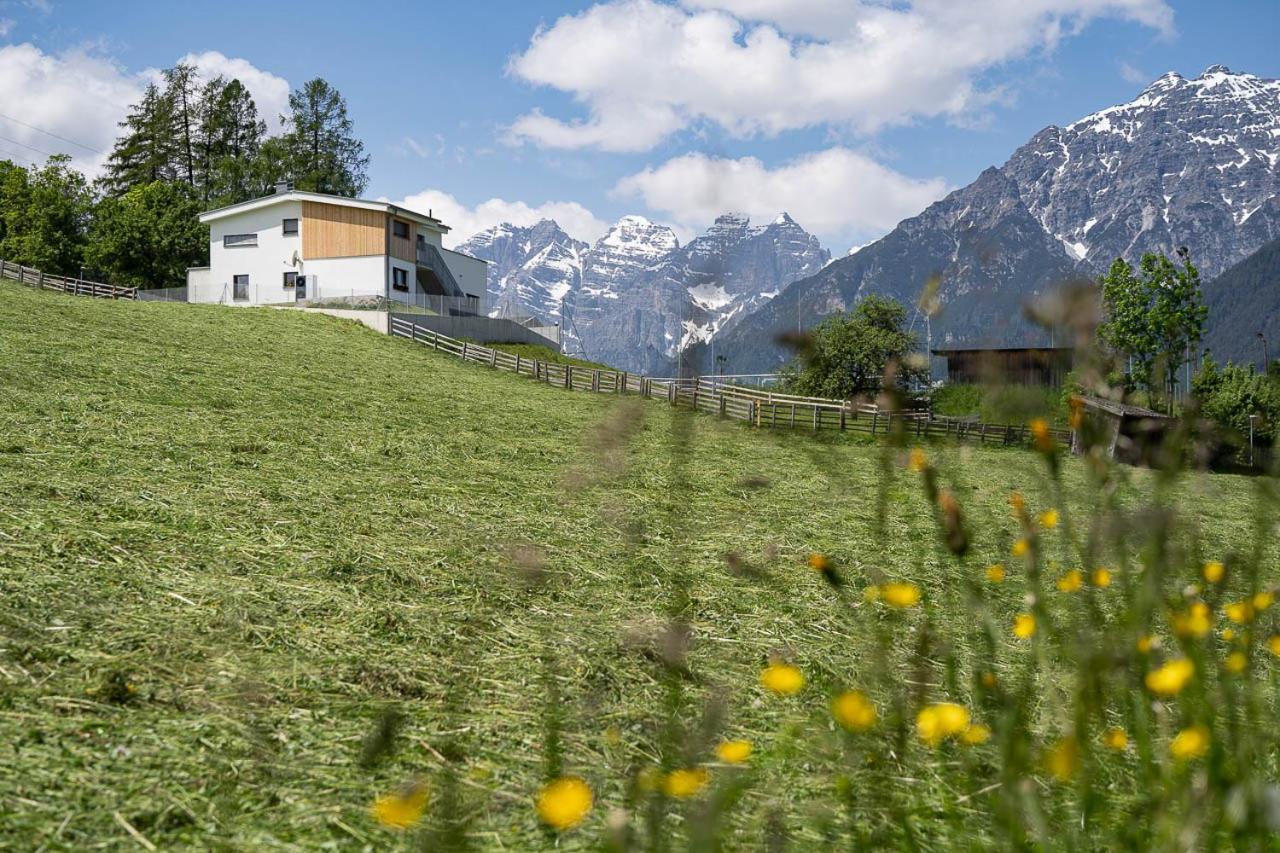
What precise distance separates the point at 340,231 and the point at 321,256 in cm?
133

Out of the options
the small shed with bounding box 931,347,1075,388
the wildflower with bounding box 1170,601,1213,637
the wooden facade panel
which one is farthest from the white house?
the wildflower with bounding box 1170,601,1213,637

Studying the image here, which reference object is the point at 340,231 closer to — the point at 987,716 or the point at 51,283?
the point at 51,283

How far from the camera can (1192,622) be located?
111cm

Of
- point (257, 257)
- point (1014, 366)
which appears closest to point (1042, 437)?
point (1014, 366)

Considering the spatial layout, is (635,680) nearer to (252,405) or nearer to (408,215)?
(252,405)

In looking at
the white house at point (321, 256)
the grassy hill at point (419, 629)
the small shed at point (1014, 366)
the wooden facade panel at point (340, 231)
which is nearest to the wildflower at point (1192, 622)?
the grassy hill at point (419, 629)

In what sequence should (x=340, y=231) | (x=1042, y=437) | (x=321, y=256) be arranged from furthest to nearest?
(x=321, y=256)
(x=340, y=231)
(x=1042, y=437)

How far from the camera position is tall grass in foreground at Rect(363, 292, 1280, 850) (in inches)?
44.7

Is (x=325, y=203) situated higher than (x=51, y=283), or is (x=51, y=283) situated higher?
(x=325, y=203)

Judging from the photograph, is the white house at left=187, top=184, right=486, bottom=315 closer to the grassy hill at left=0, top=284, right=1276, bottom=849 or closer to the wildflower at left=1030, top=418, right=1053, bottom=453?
the grassy hill at left=0, top=284, right=1276, bottom=849

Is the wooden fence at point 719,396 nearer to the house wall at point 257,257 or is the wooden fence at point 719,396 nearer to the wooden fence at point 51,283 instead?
the house wall at point 257,257

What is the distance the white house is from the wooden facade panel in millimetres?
39

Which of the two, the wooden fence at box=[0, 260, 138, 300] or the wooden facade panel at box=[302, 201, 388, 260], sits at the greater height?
the wooden facade panel at box=[302, 201, 388, 260]

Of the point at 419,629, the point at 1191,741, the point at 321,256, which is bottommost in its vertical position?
the point at 419,629
